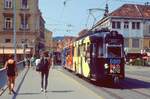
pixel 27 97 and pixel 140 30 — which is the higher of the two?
pixel 140 30

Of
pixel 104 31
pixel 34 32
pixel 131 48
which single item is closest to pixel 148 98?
pixel 104 31

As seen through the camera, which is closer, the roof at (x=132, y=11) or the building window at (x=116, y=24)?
the building window at (x=116, y=24)

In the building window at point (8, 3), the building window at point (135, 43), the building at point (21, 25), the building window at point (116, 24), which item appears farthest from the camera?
the building window at point (135, 43)

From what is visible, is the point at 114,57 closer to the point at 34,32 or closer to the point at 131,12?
the point at 34,32

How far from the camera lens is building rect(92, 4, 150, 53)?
342 ft

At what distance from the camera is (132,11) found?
350 feet

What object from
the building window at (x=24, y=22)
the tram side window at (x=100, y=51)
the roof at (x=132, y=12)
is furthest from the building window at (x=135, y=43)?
the tram side window at (x=100, y=51)

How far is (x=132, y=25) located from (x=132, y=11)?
115 inches

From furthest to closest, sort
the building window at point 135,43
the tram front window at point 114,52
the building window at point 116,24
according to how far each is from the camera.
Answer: the building window at point 135,43 < the building window at point 116,24 < the tram front window at point 114,52

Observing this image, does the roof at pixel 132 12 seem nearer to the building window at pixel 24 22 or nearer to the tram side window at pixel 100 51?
the building window at pixel 24 22

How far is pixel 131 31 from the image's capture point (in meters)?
106

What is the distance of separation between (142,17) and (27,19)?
2468cm

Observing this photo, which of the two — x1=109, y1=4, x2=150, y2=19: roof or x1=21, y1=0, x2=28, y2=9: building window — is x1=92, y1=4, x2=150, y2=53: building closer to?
x1=109, y1=4, x2=150, y2=19: roof

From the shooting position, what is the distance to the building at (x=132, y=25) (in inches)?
4109
